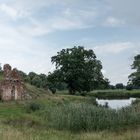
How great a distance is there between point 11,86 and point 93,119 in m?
27.6

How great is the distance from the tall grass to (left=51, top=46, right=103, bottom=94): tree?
63330 millimetres

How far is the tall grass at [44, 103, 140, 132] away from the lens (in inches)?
1118

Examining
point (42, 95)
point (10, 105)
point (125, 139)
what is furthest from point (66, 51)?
point (125, 139)

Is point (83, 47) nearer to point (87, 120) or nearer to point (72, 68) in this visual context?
point (72, 68)

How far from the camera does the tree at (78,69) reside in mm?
95000

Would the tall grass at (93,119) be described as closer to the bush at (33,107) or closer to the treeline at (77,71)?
the bush at (33,107)

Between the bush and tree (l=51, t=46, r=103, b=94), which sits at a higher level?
tree (l=51, t=46, r=103, b=94)

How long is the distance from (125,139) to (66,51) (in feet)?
264

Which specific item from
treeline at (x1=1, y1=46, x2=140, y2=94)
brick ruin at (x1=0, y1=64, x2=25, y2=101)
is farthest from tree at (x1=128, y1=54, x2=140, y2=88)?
brick ruin at (x1=0, y1=64, x2=25, y2=101)

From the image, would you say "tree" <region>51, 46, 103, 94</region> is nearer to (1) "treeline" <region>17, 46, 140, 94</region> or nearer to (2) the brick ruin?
(1) "treeline" <region>17, 46, 140, 94</region>

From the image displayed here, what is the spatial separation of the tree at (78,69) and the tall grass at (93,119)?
63330 millimetres

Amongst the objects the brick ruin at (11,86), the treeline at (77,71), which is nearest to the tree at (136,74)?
the treeline at (77,71)

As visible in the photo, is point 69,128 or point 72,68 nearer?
point 69,128

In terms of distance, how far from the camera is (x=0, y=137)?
19031mm
